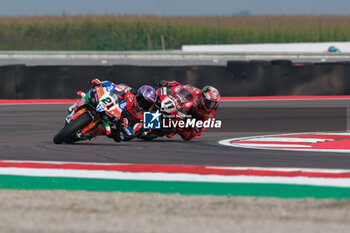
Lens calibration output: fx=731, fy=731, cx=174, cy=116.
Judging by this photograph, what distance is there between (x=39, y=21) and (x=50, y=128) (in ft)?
146

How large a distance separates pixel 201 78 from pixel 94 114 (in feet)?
34.3

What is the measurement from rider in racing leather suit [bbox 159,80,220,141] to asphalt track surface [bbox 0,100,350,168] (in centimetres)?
51

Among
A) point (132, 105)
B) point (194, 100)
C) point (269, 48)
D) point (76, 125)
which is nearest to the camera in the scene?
point (76, 125)

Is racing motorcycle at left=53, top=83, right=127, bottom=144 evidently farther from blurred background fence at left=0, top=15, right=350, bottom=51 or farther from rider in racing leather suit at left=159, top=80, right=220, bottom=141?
blurred background fence at left=0, top=15, right=350, bottom=51

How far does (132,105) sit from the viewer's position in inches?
446

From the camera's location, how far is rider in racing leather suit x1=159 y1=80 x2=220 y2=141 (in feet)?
37.1

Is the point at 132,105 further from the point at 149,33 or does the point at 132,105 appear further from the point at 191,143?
the point at 149,33

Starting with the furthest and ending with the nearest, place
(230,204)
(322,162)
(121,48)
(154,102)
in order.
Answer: (121,48)
(154,102)
(322,162)
(230,204)

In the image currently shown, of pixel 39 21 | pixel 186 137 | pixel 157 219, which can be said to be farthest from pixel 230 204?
pixel 39 21

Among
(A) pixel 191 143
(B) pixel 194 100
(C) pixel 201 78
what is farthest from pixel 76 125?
(C) pixel 201 78

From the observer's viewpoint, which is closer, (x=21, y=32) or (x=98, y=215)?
(x=98, y=215)

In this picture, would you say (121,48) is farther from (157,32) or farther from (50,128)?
(50,128)

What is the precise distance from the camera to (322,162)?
30.7 ft

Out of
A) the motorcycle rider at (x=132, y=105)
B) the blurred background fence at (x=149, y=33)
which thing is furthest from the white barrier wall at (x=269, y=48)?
the motorcycle rider at (x=132, y=105)
